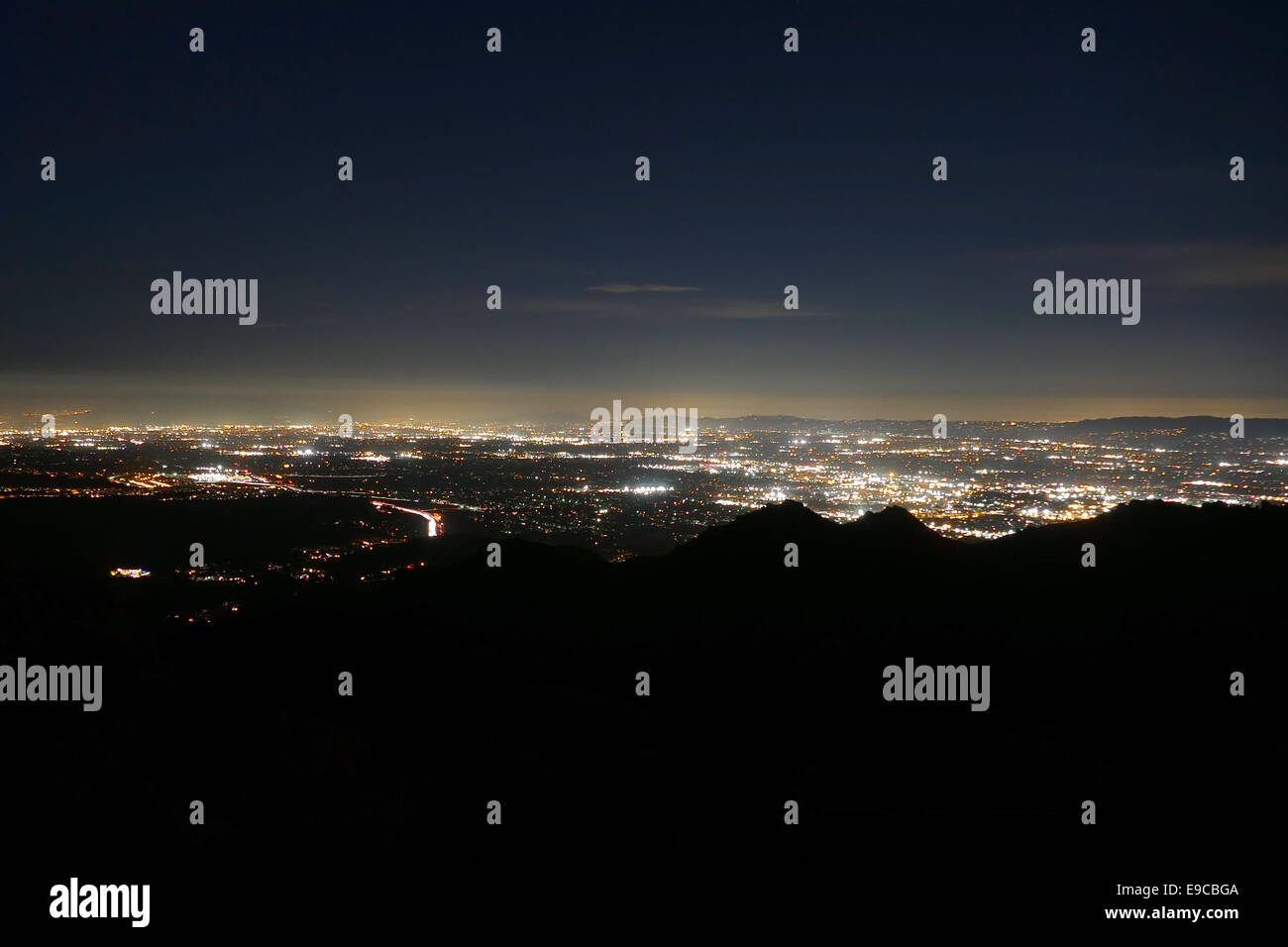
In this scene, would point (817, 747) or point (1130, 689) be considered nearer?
point (817, 747)

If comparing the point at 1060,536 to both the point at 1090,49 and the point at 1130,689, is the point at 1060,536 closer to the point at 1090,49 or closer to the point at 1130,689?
the point at 1130,689

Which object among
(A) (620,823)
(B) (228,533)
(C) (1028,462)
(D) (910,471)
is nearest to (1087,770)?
(A) (620,823)

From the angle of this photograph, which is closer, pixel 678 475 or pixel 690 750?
pixel 690 750

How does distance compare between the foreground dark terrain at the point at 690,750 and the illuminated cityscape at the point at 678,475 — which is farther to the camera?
the illuminated cityscape at the point at 678,475

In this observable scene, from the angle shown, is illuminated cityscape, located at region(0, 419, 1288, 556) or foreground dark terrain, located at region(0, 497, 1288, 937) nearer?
foreground dark terrain, located at region(0, 497, 1288, 937)

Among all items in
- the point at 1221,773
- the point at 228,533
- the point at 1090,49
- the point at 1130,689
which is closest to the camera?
the point at 1221,773

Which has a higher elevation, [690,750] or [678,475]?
[678,475]
